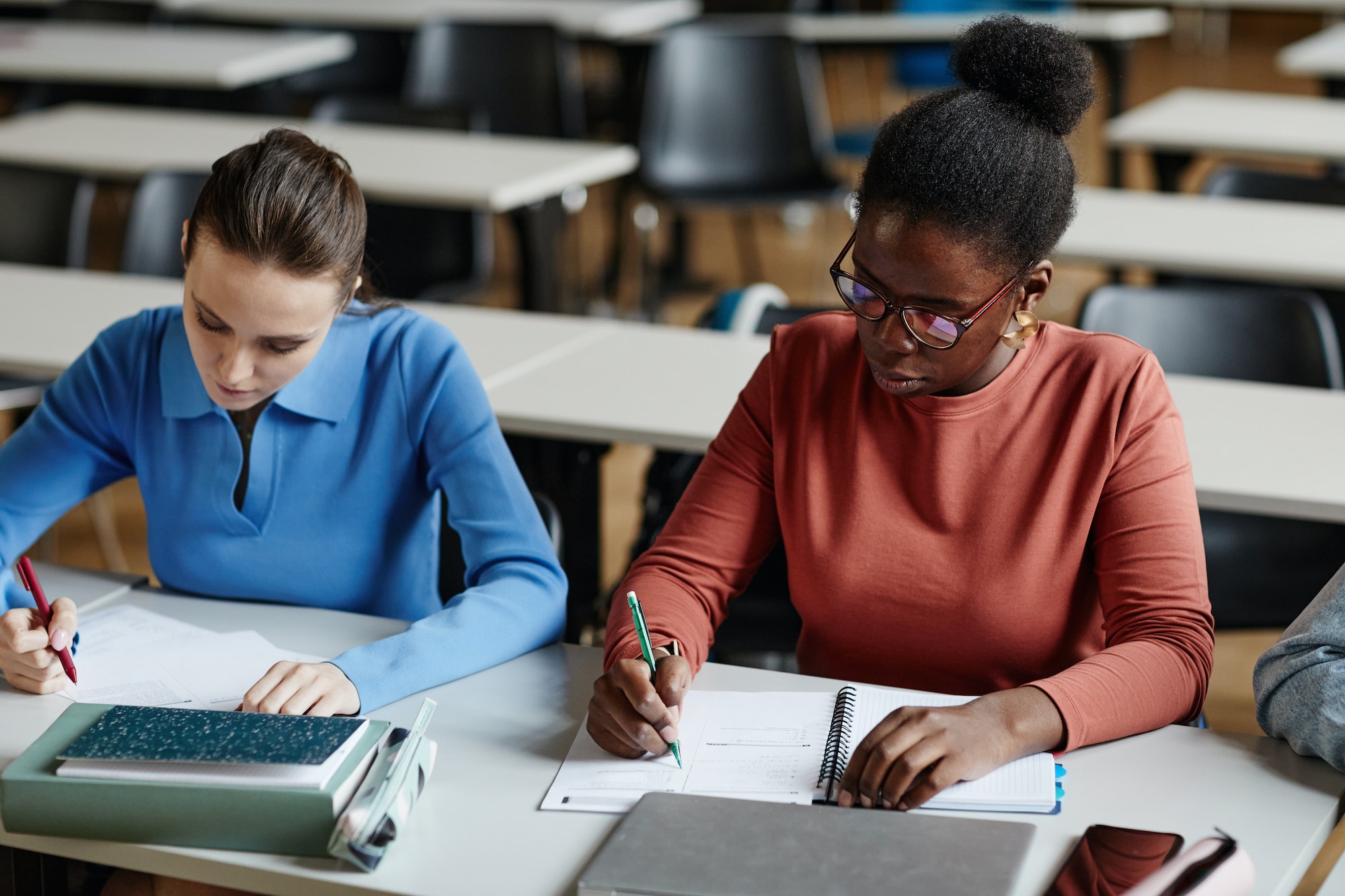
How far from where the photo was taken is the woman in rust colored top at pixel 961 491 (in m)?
1.28

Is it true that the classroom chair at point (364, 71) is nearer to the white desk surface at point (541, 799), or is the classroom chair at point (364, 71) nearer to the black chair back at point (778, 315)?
the black chair back at point (778, 315)

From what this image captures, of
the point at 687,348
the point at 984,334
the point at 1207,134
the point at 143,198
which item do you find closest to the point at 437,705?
the point at 984,334

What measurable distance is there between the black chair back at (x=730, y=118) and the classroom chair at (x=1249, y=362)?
2.25m

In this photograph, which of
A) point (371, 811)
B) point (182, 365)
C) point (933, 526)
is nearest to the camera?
point (371, 811)

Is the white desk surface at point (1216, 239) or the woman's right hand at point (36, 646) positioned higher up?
the white desk surface at point (1216, 239)

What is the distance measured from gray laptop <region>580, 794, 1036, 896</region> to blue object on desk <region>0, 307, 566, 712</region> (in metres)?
0.48

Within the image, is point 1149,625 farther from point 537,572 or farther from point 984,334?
point 537,572

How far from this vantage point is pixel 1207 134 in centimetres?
378

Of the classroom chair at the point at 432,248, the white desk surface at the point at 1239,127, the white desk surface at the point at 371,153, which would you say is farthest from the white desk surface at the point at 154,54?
the white desk surface at the point at 1239,127

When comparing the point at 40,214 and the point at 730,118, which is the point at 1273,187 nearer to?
the point at 730,118

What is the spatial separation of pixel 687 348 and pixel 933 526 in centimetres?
99

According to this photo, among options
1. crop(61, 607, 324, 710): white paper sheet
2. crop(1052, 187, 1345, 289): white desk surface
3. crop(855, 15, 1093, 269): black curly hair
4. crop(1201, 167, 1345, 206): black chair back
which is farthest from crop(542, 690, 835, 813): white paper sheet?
crop(1201, 167, 1345, 206): black chair back

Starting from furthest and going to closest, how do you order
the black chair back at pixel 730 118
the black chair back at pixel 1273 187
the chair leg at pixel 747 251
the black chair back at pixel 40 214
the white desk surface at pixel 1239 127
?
the chair leg at pixel 747 251, the black chair back at pixel 730 118, the white desk surface at pixel 1239 127, the black chair back at pixel 1273 187, the black chair back at pixel 40 214

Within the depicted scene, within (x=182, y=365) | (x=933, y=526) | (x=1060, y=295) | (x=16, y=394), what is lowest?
(x=1060, y=295)
